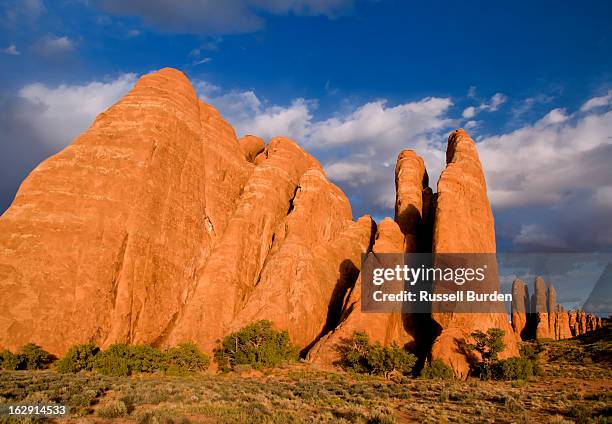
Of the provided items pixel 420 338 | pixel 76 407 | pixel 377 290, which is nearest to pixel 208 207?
pixel 377 290

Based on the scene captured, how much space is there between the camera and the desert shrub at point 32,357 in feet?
108

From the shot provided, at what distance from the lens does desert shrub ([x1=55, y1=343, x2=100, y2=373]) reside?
31.4 metres

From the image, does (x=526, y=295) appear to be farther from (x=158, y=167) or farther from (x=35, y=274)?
(x=35, y=274)

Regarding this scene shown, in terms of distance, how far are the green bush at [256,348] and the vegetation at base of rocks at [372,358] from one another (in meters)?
5.28

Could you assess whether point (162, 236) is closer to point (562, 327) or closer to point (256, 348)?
point (256, 348)

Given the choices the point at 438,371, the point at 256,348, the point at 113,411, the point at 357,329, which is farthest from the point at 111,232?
the point at 438,371

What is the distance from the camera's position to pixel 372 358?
3622 cm

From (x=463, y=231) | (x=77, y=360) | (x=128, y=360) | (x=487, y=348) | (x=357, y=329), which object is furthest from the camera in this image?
(x=463, y=231)

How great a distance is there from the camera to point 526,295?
101438 mm

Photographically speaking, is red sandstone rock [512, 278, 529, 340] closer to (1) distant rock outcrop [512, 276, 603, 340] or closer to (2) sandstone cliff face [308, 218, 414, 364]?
(1) distant rock outcrop [512, 276, 603, 340]

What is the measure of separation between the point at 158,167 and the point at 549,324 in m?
A: 80.2

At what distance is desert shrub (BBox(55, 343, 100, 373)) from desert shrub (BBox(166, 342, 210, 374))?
6.00 meters

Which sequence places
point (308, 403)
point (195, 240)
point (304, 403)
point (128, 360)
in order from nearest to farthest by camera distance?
point (304, 403), point (308, 403), point (128, 360), point (195, 240)

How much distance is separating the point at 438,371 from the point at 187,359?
21.0 m
